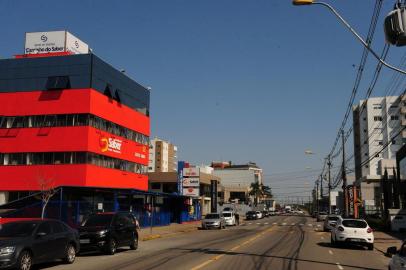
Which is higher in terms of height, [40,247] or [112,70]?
[112,70]

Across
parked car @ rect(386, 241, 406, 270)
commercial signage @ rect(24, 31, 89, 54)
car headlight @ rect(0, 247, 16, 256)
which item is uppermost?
commercial signage @ rect(24, 31, 89, 54)

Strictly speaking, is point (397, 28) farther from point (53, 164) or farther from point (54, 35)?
point (54, 35)

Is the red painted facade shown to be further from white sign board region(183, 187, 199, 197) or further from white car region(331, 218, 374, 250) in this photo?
white car region(331, 218, 374, 250)

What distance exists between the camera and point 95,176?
4825 cm

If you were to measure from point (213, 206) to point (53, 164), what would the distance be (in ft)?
130

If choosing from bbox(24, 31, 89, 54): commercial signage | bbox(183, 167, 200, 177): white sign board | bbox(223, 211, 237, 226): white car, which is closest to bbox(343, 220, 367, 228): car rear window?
bbox(223, 211, 237, 226): white car

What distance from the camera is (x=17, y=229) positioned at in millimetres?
15578

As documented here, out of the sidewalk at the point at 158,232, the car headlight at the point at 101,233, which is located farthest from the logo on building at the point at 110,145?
the car headlight at the point at 101,233

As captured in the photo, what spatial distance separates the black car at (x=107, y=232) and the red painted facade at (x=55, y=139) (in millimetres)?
24527

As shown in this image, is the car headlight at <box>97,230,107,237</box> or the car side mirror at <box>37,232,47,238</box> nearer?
the car side mirror at <box>37,232,47,238</box>

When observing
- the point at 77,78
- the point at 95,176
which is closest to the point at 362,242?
the point at 95,176

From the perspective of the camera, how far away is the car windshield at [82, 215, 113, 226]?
71.1ft

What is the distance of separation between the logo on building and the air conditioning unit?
40.8m

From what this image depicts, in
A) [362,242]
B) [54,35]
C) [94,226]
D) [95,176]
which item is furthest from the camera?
[54,35]
